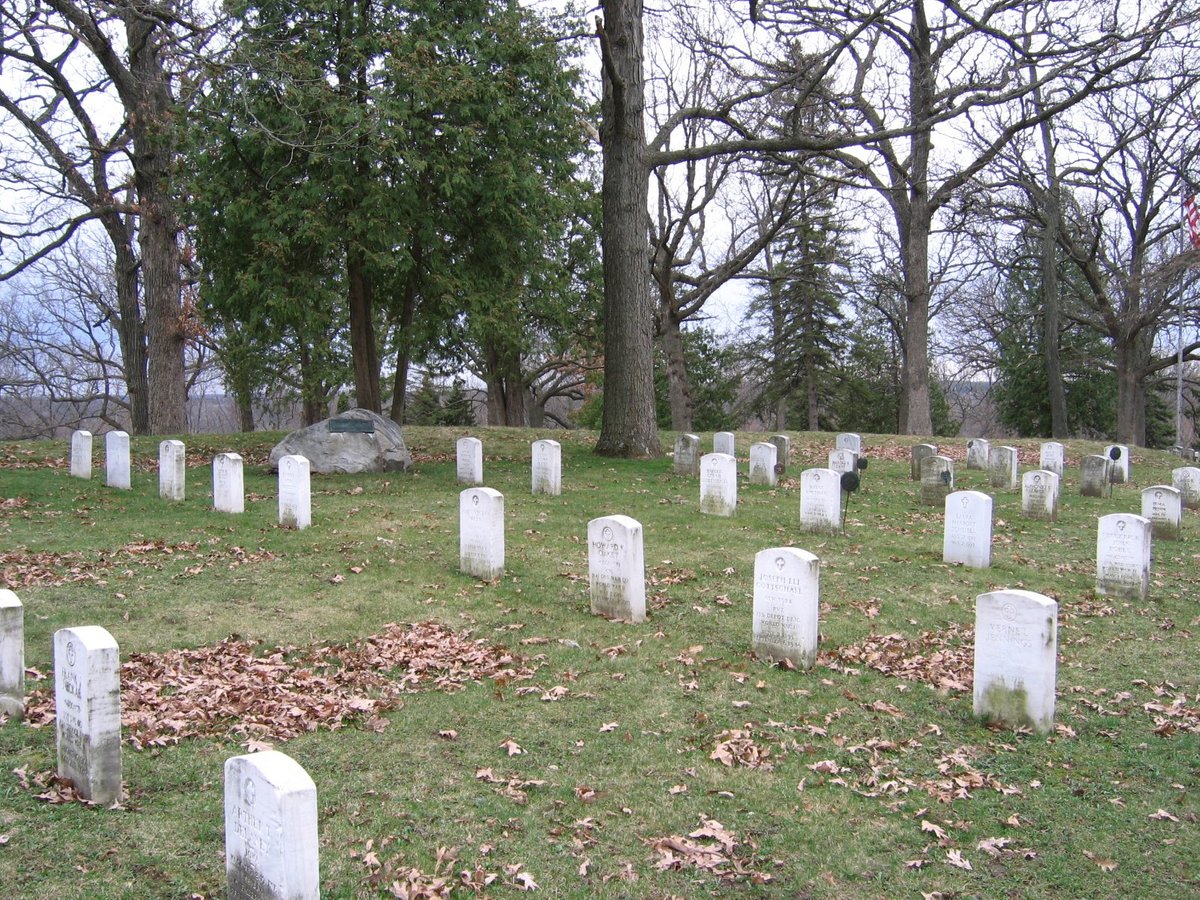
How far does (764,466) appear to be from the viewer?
16781 mm

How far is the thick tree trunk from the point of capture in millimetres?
18422

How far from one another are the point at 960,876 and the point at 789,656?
9.46 feet

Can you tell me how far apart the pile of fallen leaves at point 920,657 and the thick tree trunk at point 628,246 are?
1098cm

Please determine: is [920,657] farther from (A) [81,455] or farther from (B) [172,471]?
(A) [81,455]

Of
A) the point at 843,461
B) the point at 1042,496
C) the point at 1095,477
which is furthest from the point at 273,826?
the point at 1095,477

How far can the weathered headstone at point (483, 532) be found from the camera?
9680 mm

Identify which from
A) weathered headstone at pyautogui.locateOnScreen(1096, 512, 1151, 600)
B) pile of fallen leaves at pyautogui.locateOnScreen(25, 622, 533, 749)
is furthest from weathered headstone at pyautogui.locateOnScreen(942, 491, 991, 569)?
pile of fallen leaves at pyautogui.locateOnScreen(25, 622, 533, 749)

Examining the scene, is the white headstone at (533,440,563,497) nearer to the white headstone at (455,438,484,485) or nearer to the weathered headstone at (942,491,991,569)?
the white headstone at (455,438,484,485)

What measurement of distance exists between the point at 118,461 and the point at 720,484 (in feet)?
31.6

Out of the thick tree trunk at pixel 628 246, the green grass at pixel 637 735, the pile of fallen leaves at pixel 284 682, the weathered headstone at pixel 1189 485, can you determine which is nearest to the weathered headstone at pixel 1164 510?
the green grass at pixel 637 735

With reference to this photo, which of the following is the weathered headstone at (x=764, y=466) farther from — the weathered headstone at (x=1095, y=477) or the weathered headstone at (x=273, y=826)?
the weathered headstone at (x=273, y=826)

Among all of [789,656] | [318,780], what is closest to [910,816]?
[789,656]

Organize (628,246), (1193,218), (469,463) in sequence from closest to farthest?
(469,463)
(628,246)
(1193,218)

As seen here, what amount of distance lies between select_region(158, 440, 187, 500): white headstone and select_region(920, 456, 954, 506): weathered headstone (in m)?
12.0
